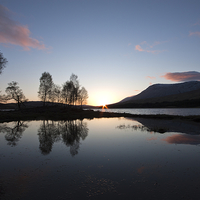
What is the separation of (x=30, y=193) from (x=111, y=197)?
13.6 feet

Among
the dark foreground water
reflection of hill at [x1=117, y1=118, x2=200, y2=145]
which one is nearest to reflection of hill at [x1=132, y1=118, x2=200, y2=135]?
reflection of hill at [x1=117, y1=118, x2=200, y2=145]

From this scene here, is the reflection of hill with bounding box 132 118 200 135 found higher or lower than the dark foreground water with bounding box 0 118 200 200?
higher

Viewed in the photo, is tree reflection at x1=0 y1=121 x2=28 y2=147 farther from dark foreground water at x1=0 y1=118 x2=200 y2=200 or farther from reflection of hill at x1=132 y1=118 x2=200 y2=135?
reflection of hill at x1=132 y1=118 x2=200 y2=135

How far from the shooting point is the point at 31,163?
37.4ft

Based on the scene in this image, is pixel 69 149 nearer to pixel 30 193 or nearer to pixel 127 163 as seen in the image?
pixel 127 163

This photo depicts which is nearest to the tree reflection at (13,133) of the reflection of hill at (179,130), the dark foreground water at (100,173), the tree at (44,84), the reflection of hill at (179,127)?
the dark foreground water at (100,173)

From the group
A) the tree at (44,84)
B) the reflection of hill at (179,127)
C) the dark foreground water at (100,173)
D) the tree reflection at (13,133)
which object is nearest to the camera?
the dark foreground water at (100,173)

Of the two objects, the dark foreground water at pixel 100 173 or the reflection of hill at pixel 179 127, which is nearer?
the dark foreground water at pixel 100 173

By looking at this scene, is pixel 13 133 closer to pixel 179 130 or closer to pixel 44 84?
pixel 179 130

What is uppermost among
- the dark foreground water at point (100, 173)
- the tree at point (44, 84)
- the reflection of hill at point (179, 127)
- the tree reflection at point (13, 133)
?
the tree at point (44, 84)

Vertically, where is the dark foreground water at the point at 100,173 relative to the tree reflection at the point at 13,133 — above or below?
below

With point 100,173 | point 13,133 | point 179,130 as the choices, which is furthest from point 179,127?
point 13,133

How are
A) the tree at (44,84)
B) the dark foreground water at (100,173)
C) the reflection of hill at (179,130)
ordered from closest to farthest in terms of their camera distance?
the dark foreground water at (100,173), the reflection of hill at (179,130), the tree at (44,84)

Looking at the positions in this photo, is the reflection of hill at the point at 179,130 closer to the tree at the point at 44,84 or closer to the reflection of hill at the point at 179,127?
the reflection of hill at the point at 179,127
